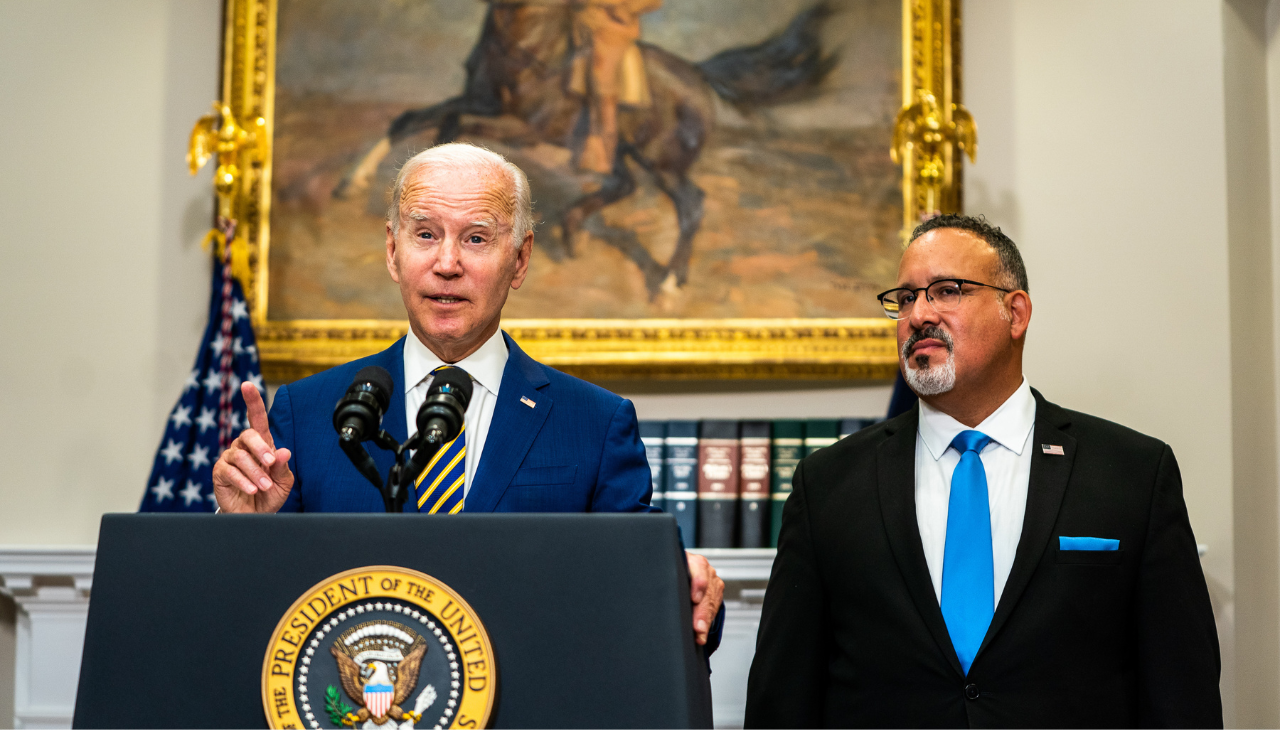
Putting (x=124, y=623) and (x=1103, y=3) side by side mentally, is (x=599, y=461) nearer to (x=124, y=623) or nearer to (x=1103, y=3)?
(x=124, y=623)

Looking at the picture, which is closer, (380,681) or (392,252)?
(380,681)

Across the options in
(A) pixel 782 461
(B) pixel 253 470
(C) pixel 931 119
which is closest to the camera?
(B) pixel 253 470

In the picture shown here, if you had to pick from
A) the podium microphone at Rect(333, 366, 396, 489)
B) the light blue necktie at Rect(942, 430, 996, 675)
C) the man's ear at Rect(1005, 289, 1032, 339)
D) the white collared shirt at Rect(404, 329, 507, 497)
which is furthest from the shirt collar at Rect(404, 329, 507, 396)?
the man's ear at Rect(1005, 289, 1032, 339)

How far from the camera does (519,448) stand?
2172 mm

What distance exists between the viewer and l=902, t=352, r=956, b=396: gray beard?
104 inches

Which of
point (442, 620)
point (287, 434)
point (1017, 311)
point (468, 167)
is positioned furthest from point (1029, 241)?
point (442, 620)

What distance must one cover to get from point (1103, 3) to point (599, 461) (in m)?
3.29

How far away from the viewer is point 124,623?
4.89ft

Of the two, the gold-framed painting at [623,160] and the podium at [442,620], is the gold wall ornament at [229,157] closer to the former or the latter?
the gold-framed painting at [623,160]

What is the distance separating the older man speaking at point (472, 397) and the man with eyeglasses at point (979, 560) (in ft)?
1.99

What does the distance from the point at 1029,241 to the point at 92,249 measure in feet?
11.9

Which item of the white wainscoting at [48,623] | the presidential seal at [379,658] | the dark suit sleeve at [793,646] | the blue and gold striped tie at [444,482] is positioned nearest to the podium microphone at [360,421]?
the presidential seal at [379,658]

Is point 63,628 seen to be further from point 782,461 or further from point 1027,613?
point 1027,613

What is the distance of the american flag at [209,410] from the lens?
13.5 feet
